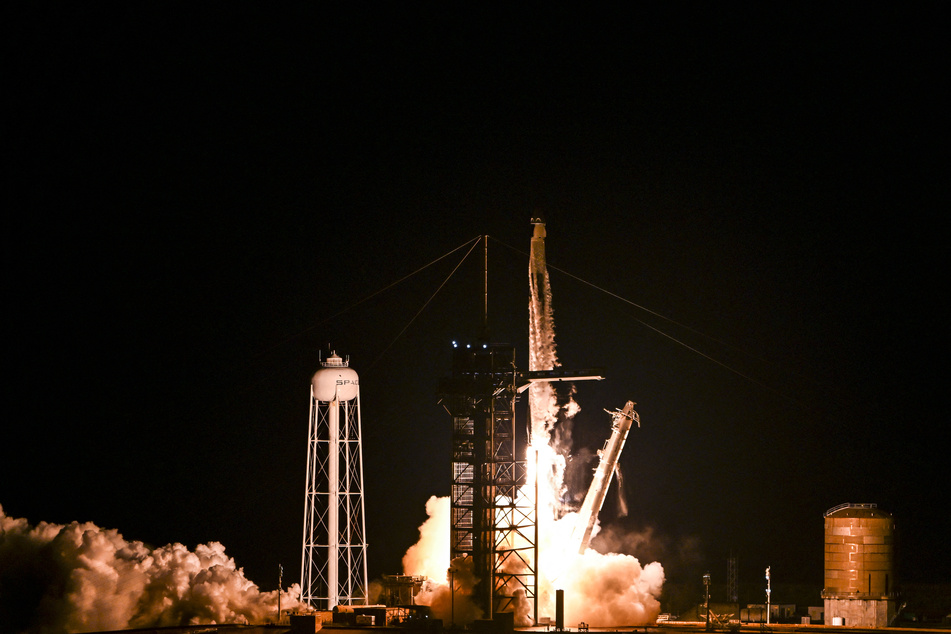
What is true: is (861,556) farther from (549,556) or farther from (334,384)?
(334,384)

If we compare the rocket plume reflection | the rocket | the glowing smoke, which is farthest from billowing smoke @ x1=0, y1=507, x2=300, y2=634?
the rocket

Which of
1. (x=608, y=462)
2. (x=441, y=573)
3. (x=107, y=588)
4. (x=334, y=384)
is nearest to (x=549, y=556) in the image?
(x=608, y=462)

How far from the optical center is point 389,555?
100 metres

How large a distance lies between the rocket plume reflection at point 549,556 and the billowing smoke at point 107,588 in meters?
6.88

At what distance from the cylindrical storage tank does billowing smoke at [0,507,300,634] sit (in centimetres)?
2543

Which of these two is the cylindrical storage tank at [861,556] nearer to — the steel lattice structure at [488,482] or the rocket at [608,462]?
the rocket at [608,462]

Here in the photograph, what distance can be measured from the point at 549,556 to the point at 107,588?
57.7 feet

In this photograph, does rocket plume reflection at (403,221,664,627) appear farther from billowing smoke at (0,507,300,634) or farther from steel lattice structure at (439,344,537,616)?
billowing smoke at (0,507,300,634)

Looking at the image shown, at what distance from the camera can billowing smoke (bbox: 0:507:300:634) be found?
55.7 metres

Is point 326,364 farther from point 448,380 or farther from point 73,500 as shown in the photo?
point 73,500

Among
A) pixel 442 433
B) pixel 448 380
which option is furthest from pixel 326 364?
pixel 442 433

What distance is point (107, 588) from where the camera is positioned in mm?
55844

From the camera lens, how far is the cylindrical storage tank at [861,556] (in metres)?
65.5

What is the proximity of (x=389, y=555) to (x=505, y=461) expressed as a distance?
45.1 meters
